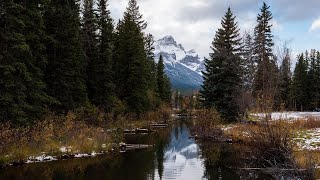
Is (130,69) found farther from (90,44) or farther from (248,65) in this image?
(248,65)

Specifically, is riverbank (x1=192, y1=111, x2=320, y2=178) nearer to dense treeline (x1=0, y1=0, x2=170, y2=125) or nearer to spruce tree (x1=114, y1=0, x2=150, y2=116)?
dense treeline (x1=0, y1=0, x2=170, y2=125)

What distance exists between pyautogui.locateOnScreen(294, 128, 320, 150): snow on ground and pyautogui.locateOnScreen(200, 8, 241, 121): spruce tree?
1562cm

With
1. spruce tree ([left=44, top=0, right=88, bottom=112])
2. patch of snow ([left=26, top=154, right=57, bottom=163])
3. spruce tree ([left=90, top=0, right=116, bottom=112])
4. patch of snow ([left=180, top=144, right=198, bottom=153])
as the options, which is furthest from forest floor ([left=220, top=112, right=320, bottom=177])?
spruce tree ([left=90, top=0, right=116, bottom=112])

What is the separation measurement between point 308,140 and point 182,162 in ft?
26.7

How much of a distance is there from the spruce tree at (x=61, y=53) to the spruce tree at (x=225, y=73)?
1662 cm

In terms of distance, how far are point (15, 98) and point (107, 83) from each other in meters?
21.2

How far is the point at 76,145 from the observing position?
26734mm

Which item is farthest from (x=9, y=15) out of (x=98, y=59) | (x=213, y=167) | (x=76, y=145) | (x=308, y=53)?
(x=308, y=53)

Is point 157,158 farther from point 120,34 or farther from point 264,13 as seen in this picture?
point 264,13

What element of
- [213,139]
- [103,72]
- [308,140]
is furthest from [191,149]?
[103,72]

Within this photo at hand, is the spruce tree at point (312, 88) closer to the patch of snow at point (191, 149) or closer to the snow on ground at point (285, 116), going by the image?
the snow on ground at point (285, 116)

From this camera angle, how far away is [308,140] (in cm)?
2405

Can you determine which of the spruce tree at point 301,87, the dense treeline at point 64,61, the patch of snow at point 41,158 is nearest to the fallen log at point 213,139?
the dense treeline at point 64,61

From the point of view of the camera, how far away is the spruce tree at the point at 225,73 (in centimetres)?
4409
